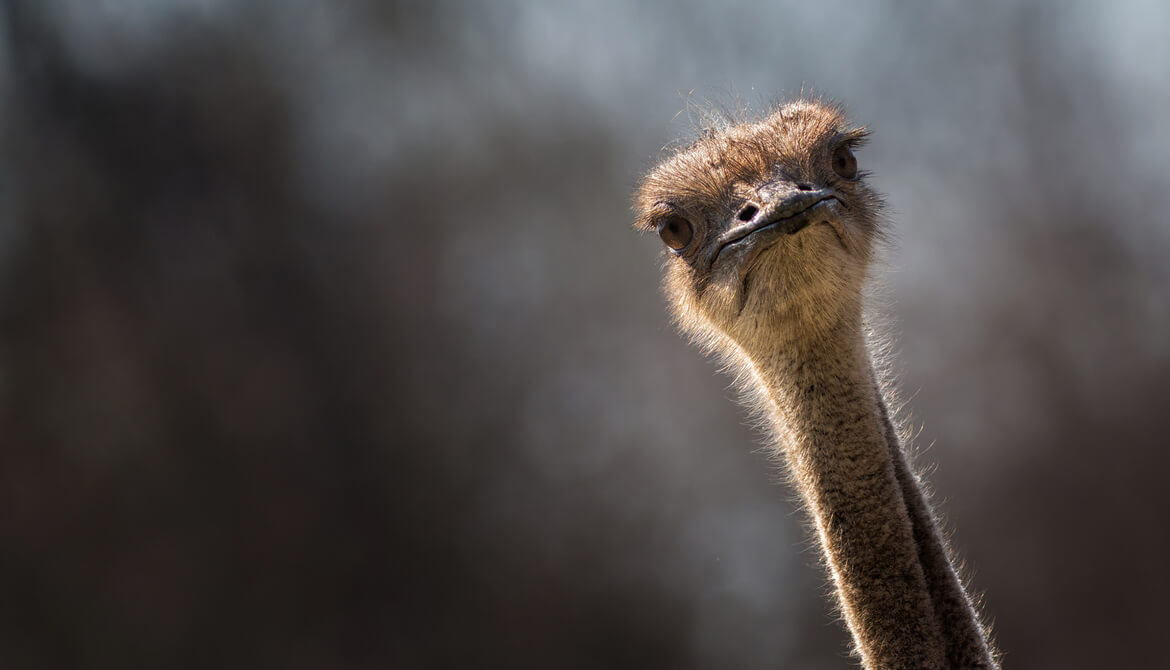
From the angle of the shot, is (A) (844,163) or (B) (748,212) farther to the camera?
(A) (844,163)

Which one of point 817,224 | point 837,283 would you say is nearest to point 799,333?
point 837,283

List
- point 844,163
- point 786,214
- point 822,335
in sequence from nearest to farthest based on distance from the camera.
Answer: point 786,214
point 822,335
point 844,163

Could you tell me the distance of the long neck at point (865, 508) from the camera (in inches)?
66.0

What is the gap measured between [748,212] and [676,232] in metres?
0.30

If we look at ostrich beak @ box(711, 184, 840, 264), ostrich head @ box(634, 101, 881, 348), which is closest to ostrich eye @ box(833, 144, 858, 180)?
ostrich head @ box(634, 101, 881, 348)

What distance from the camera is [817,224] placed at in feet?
5.73

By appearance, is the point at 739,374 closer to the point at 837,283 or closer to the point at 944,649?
the point at 837,283

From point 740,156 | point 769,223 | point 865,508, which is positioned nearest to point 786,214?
point 769,223

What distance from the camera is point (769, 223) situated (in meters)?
1.71

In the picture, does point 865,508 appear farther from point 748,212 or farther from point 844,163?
point 844,163

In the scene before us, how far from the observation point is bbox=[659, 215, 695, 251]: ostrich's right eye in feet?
6.70

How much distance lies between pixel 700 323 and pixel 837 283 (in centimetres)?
43

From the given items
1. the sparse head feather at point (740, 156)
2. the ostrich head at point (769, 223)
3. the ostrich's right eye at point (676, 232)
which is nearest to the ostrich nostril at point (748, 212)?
the ostrich head at point (769, 223)

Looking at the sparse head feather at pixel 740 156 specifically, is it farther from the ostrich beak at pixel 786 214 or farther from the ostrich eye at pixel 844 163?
the ostrich beak at pixel 786 214
